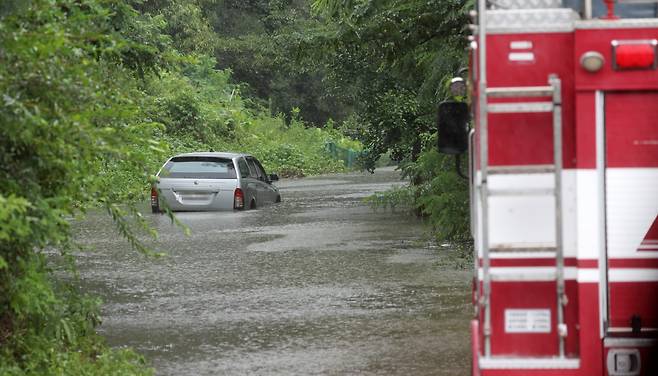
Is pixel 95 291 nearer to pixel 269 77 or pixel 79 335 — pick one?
pixel 79 335

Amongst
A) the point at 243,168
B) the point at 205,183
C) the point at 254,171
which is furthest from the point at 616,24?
the point at 254,171

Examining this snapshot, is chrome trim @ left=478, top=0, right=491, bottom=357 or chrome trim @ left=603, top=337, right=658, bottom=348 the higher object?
chrome trim @ left=478, top=0, right=491, bottom=357

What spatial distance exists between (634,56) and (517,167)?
0.77m

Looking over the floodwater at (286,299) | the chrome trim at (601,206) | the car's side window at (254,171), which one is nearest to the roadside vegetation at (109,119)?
the floodwater at (286,299)

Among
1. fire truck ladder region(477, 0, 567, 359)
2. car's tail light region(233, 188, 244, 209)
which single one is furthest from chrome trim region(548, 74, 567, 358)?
car's tail light region(233, 188, 244, 209)

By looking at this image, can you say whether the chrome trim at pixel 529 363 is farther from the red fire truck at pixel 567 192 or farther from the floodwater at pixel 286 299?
the floodwater at pixel 286 299

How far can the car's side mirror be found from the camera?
7.18 m

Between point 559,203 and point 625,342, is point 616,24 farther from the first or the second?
point 625,342

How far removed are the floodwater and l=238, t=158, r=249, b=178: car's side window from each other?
3433 millimetres

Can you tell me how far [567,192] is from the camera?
19.7ft

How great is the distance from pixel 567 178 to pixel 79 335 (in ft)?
17.1

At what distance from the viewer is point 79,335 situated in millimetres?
9969

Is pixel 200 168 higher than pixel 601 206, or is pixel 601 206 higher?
pixel 601 206

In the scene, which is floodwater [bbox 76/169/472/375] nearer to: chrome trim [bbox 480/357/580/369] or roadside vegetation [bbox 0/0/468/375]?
roadside vegetation [bbox 0/0/468/375]
